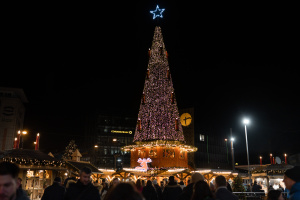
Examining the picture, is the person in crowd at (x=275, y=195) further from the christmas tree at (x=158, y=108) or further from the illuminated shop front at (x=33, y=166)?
the christmas tree at (x=158, y=108)

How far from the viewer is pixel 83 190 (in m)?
5.48

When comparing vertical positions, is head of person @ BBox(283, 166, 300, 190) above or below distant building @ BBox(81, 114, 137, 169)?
below

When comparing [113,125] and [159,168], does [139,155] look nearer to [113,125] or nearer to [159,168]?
[159,168]

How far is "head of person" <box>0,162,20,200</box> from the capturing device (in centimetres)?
258

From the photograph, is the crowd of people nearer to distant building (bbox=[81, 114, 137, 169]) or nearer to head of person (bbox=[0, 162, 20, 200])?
→ head of person (bbox=[0, 162, 20, 200])

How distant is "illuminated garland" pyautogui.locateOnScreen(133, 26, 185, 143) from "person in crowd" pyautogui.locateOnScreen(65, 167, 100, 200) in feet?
104

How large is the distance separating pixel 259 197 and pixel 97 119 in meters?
76.9

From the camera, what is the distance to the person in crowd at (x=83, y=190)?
17.5 feet

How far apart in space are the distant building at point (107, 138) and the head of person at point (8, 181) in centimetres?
8414

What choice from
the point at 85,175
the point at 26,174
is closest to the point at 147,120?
the point at 26,174

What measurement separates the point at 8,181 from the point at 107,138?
8882 centimetres

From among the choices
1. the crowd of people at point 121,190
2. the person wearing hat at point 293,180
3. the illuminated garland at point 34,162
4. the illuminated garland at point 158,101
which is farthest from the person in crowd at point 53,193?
the illuminated garland at point 158,101

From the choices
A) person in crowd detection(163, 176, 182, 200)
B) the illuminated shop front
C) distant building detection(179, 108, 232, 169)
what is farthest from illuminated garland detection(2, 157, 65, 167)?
distant building detection(179, 108, 232, 169)

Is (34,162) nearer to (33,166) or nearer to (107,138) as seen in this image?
(33,166)
